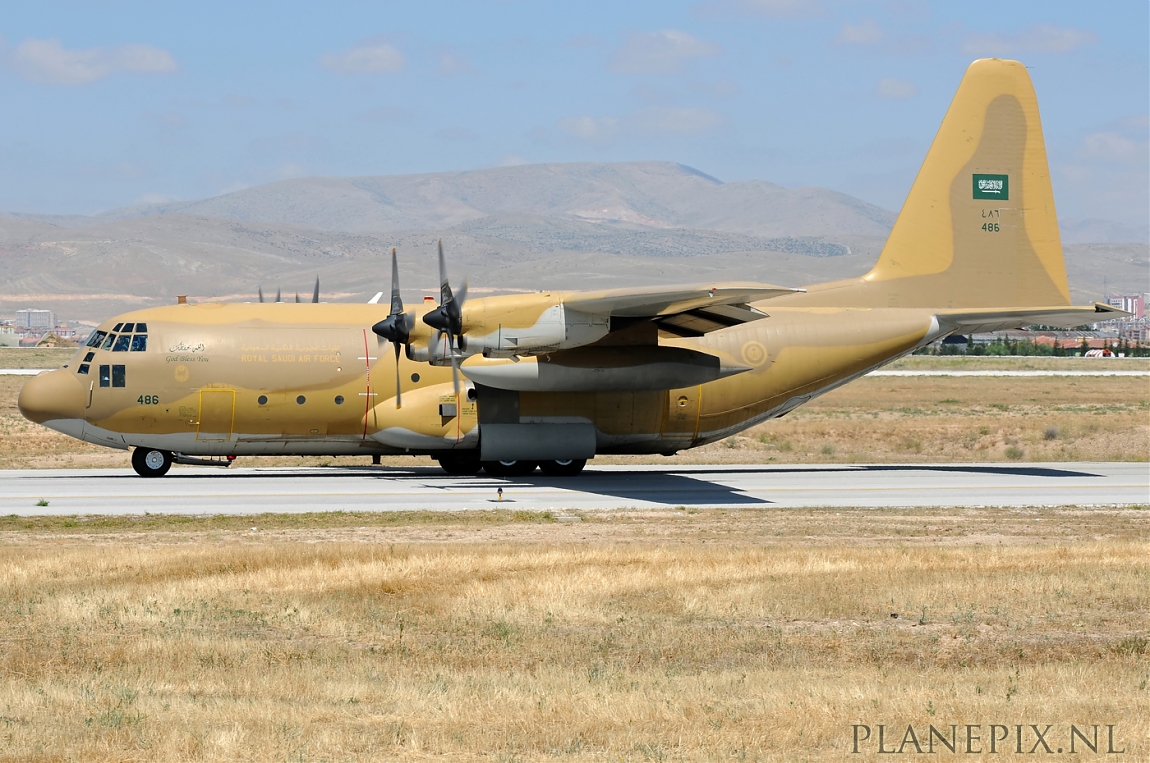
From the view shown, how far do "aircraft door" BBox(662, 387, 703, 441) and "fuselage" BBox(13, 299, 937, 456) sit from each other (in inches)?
1.2

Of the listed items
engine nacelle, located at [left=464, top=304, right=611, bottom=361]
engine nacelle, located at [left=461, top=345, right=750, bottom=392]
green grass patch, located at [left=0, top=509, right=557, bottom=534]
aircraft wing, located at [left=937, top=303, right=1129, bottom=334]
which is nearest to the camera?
green grass patch, located at [left=0, top=509, right=557, bottom=534]

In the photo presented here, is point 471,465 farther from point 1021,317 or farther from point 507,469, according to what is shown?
point 1021,317

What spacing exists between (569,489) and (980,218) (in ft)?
44.0

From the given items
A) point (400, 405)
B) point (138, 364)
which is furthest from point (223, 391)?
point (400, 405)

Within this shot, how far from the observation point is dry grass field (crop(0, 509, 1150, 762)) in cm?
981

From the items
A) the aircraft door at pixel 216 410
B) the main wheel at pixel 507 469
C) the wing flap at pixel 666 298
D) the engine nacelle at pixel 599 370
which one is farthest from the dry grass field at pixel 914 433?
the wing flap at pixel 666 298

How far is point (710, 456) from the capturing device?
133 ft

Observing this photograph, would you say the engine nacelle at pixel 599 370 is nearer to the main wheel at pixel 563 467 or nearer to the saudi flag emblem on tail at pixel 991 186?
the main wheel at pixel 563 467

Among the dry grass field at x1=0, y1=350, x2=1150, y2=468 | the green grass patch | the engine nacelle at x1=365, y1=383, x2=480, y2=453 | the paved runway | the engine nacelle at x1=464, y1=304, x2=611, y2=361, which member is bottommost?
the dry grass field at x1=0, y1=350, x2=1150, y2=468

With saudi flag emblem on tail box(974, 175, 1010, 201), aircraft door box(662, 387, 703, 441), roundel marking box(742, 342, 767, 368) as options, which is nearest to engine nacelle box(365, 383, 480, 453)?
aircraft door box(662, 387, 703, 441)

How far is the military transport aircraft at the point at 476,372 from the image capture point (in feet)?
89.9

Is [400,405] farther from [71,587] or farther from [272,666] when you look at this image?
[272,666]

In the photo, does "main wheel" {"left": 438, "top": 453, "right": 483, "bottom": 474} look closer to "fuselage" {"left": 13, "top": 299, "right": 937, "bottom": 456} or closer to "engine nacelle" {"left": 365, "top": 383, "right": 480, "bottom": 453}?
"fuselage" {"left": 13, "top": 299, "right": 937, "bottom": 456}

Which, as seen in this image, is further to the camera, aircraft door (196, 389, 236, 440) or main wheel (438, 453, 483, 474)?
main wheel (438, 453, 483, 474)
